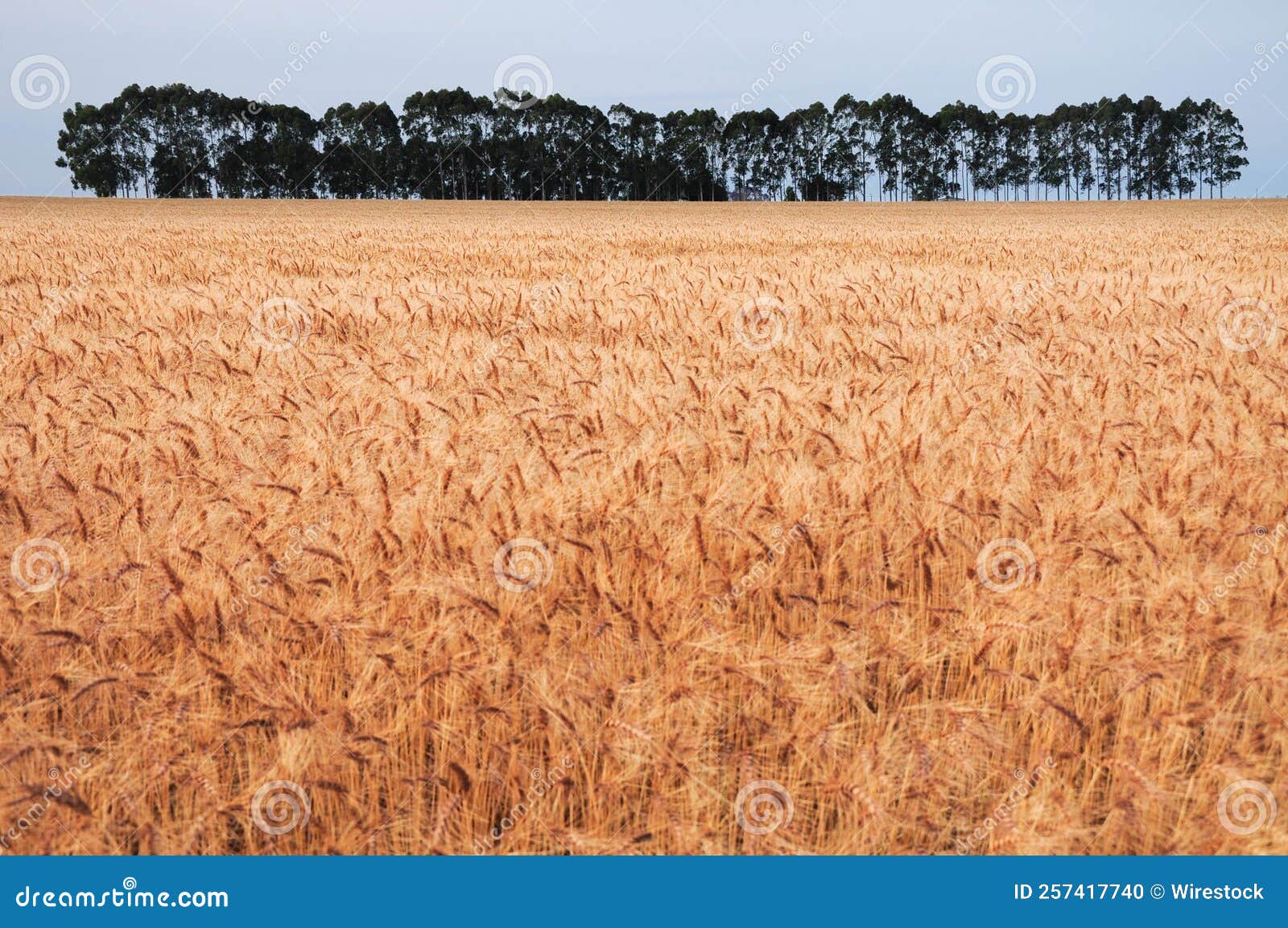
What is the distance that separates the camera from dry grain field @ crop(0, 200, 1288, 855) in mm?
1926

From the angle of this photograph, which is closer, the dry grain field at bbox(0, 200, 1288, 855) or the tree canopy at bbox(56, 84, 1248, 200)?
the dry grain field at bbox(0, 200, 1288, 855)

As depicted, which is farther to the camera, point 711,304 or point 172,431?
point 711,304

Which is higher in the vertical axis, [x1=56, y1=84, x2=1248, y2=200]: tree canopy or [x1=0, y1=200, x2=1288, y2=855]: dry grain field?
[x1=56, y1=84, x2=1248, y2=200]: tree canopy

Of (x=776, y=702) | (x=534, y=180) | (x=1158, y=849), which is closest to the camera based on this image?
(x=1158, y=849)

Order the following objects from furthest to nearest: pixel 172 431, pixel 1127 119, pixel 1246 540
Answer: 1. pixel 1127 119
2. pixel 172 431
3. pixel 1246 540

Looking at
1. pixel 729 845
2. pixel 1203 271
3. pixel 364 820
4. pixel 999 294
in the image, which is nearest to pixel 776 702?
pixel 729 845

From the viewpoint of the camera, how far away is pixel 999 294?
27.9 feet

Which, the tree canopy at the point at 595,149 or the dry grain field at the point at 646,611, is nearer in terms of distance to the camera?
the dry grain field at the point at 646,611

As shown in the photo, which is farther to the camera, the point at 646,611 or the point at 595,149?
the point at 595,149

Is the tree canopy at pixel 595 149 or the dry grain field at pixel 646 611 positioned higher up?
the tree canopy at pixel 595 149

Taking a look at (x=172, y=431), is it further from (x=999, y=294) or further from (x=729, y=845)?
(x=999, y=294)

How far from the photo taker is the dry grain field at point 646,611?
75.8 inches

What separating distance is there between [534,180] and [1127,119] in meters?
60.0

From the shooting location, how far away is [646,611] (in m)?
2.47
